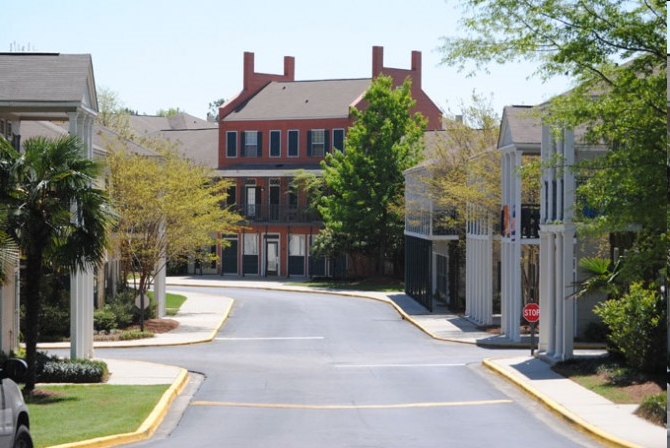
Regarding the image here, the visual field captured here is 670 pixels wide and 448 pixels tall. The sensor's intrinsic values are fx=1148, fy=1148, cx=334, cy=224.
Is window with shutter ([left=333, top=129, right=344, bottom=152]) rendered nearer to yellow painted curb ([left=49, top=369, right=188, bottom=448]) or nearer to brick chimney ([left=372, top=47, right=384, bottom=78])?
brick chimney ([left=372, top=47, right=384, bottom=78])

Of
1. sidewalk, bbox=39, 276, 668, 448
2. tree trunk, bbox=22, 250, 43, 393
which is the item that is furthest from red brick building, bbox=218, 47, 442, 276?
tree trunk, bbox=22, 250, 43, 393

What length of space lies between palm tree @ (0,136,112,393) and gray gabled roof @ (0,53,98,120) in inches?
147

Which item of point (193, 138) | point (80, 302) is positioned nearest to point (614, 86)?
point (80, 302)

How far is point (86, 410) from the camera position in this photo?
21484 millimetres

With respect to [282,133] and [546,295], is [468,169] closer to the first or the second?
[546,295]

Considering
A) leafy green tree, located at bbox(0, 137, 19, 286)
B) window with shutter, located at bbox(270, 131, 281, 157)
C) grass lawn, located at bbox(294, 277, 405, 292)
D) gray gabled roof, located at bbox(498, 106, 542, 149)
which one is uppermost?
window with shutter, located at bbox(270, 131, 281, 157)

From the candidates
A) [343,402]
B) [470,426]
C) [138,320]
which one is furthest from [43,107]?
[138,320]

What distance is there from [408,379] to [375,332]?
13.9m

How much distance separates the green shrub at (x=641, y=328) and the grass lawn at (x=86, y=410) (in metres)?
10.1

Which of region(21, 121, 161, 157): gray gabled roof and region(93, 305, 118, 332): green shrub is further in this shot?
region(93, 305, 118, 332): green shrub

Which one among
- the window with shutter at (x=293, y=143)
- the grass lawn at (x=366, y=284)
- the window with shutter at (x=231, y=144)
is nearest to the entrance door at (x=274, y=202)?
the window with shutter at (x=293, y=143)

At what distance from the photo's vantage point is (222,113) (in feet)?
262

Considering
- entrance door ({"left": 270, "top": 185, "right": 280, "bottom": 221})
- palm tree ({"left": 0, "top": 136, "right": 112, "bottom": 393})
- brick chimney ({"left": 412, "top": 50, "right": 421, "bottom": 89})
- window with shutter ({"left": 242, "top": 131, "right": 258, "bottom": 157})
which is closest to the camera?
palm tree ({"left": 0, "top": 136, "right": 112, "bottom": 393})

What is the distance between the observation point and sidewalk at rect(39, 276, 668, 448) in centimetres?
1920
